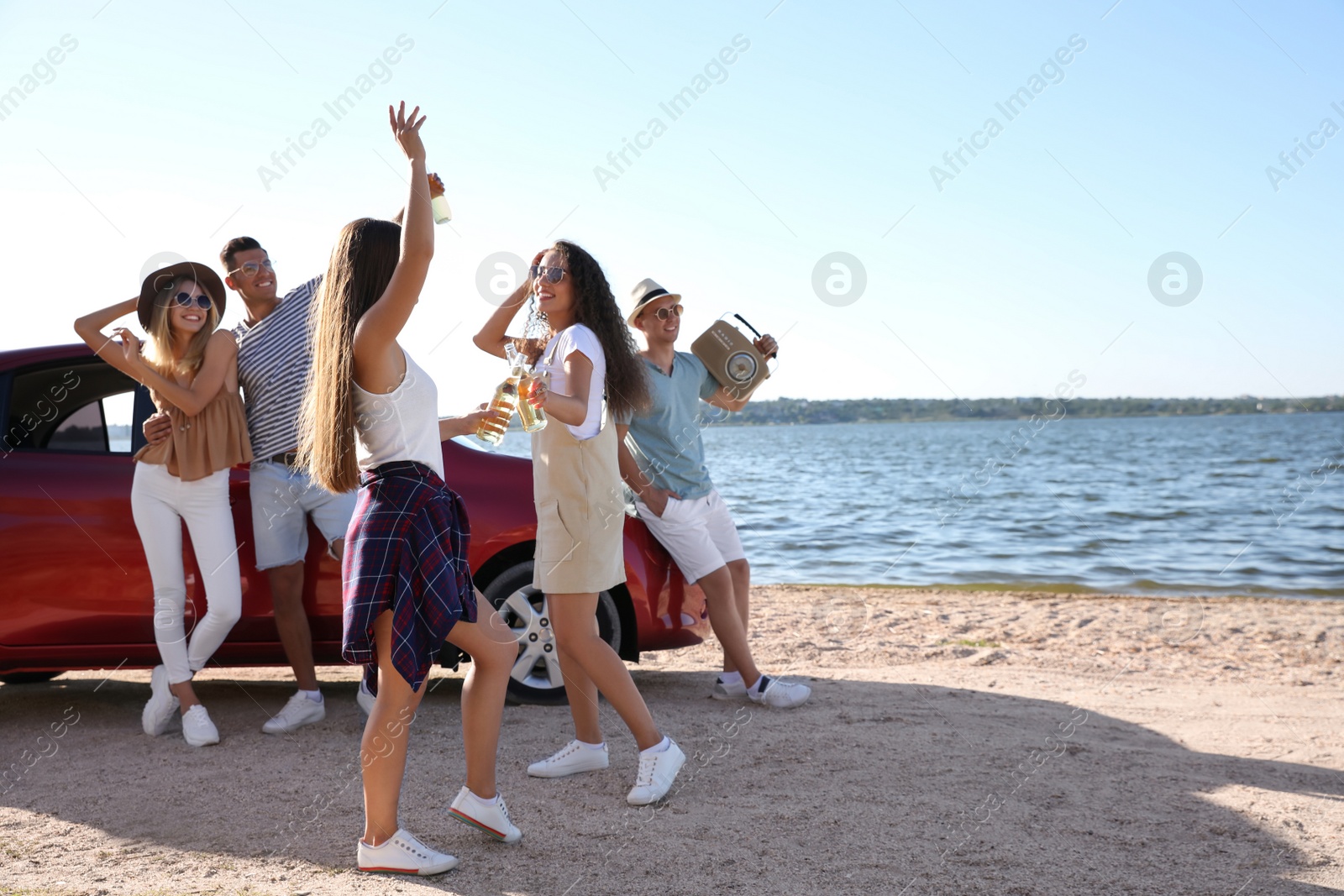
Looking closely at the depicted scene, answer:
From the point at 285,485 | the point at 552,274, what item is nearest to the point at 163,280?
the point at 285,485

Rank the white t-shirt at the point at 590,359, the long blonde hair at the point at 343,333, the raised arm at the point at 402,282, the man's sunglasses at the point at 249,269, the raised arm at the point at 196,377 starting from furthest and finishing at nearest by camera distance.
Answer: the man's sunglasses at the point at 249,269, the raised arm at the point at 196,377, the white t-shirt at the point at 590,359, the long blonde hair at the point at 343,333, the raised arm at the point at 402,282

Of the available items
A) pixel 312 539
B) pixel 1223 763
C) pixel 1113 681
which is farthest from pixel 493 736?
pixel 1113 681

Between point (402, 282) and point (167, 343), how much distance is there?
6.78 ft

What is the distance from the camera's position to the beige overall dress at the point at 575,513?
3.53m

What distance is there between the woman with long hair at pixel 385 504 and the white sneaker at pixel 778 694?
224 centimetres

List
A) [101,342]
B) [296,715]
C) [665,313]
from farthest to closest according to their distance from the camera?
[665,313]
[296,715]
[101,342]

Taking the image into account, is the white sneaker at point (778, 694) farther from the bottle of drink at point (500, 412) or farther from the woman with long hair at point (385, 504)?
the bottle of drink at point (500, 412)

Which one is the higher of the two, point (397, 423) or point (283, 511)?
point (397, 423)

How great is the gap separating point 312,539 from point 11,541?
3.86ft

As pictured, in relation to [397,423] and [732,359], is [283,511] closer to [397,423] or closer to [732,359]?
[397,423]

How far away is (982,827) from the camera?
10.9ft

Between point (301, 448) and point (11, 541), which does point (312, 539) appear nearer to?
point (11, 541)

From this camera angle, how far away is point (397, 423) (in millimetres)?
2801

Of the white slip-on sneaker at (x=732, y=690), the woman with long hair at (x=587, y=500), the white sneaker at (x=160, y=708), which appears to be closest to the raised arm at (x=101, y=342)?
the white sneaker at (x=160, y=708)
